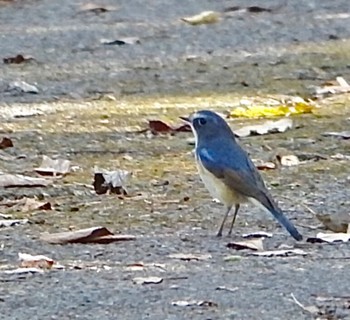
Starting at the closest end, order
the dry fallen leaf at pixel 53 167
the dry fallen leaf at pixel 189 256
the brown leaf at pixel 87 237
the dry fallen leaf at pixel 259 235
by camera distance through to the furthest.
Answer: the dry fallen leaf at pixel 189 256 < the brown leaf at pixel 87 237 < the dry fallen leaf at pixel 259 235 < the dry fallen leaf at pixel 53 167

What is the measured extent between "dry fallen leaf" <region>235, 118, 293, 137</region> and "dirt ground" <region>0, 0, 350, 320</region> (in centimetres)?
7

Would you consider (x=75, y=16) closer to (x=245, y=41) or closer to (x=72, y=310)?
(x=245, y=41)

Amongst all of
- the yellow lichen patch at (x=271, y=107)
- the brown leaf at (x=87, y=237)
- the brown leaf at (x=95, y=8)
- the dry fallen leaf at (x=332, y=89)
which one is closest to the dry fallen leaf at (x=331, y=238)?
the brown leaf at (x=87, y=237)

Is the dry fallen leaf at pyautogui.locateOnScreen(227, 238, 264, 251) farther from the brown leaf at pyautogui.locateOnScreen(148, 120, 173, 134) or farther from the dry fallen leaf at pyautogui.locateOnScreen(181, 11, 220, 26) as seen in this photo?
the dry fallen leaf at pyautogui.locateOnScreen(181, 11, 220, 26)

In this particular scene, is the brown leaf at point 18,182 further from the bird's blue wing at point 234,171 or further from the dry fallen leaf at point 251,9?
the dry fallen leaf at point 251,9

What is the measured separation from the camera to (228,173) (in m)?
5.57

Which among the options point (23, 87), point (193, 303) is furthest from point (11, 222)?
point (23, 87)

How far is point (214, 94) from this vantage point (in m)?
8.88

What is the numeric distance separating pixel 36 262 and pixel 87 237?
416mm

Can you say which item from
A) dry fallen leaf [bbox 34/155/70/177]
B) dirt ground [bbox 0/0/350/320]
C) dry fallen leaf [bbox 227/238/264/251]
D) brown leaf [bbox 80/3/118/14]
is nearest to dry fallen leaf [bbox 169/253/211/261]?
dirt ground [bbox 0/0/350/320]

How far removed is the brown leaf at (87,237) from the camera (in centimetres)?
530

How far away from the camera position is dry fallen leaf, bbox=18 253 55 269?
4.91 metres

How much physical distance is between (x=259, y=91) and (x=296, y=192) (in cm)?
278

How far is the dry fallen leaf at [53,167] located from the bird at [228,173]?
95 centimetres
